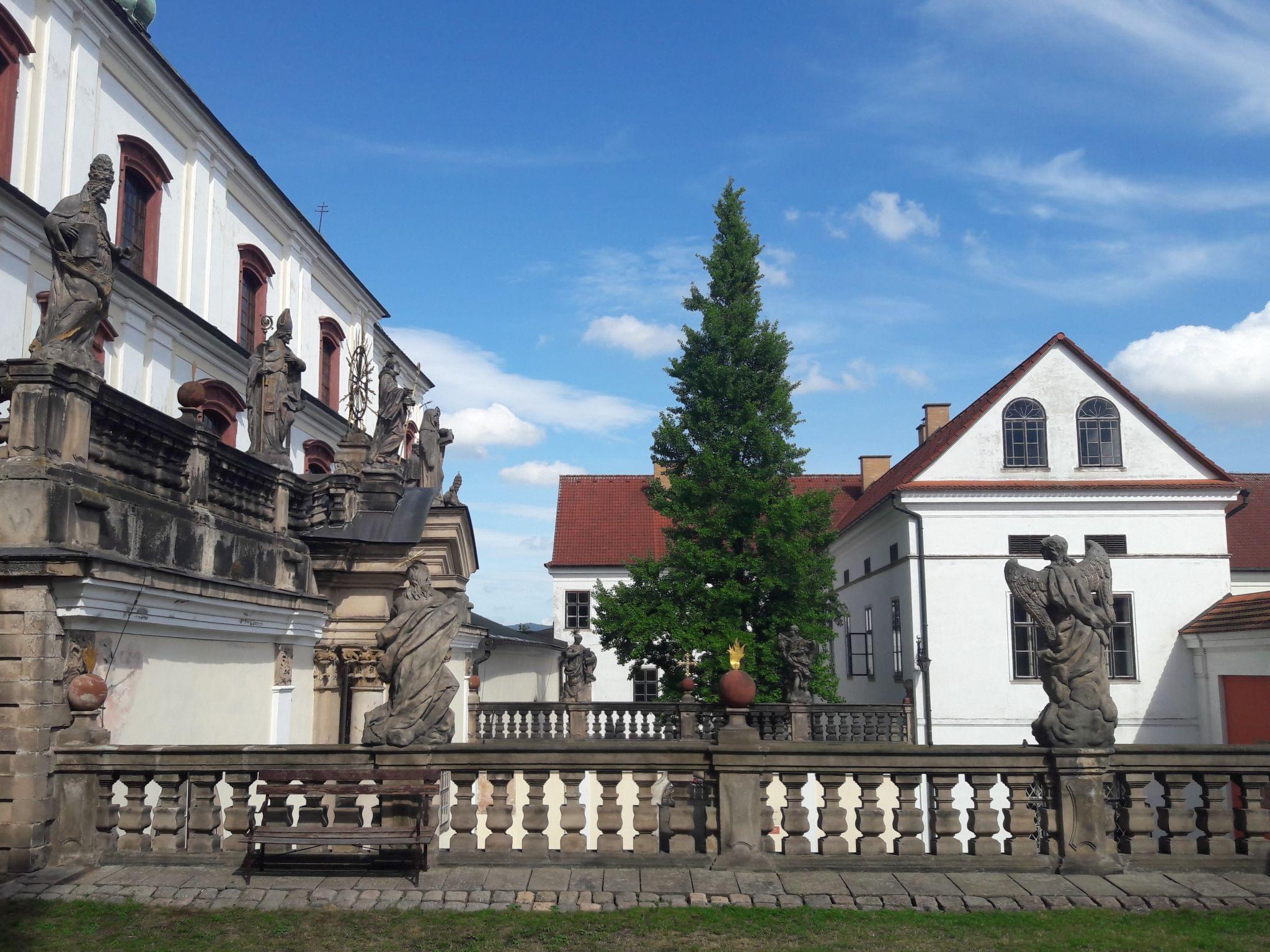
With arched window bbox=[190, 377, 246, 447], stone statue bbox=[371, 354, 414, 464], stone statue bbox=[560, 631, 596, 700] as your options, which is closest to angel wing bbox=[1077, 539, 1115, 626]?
stone statue bbox=[371, 354, 414, 464]

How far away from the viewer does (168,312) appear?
774 inches

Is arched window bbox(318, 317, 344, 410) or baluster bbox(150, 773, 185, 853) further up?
arched window bbox(318, 317, 344, 410)

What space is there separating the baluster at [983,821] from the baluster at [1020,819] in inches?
4.4

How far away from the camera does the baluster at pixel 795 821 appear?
7824mm

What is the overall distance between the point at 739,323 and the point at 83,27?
16.3 m

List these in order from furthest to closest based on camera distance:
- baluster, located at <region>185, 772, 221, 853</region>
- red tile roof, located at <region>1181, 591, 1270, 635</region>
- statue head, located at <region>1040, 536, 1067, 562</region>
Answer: red tile roof, located at <region>1181, 591, 1270, 635</region> → statue head, located at <region>1040, 536, 1067, 562</region> → baluster, located at <region>185, 772, 221, 853</region>

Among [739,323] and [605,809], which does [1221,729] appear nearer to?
[739,323]

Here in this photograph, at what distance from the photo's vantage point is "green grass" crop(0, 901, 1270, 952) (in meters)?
6.34

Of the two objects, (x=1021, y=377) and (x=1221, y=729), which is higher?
(x=1021, y=377)

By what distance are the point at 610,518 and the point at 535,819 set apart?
3678 cm

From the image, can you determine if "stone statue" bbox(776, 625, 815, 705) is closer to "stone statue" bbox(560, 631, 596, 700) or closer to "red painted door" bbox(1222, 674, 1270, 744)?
"stone statue" bbox(560, 631, 596, 700)

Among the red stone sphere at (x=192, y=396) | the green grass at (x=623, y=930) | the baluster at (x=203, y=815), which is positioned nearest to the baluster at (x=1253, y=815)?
the green grass at (x=623, y=930)

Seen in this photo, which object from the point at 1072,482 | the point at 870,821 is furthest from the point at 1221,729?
the point at 870,821

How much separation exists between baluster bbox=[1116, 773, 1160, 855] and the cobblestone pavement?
31 cm
